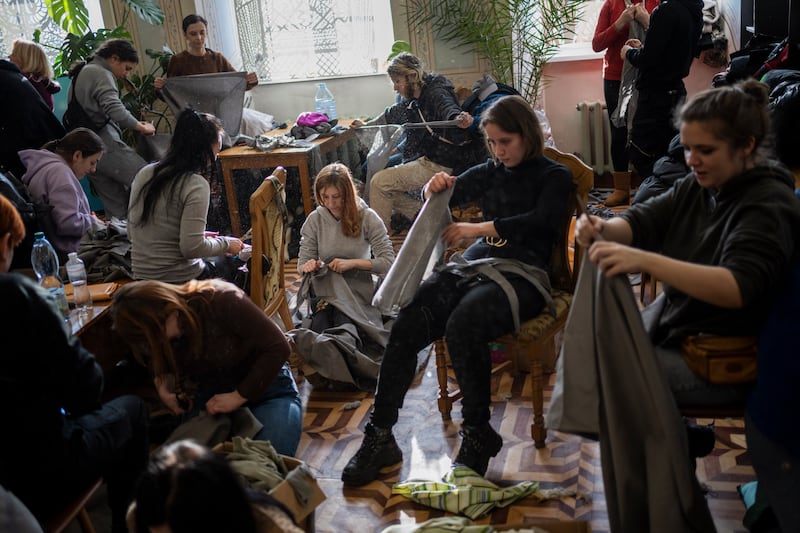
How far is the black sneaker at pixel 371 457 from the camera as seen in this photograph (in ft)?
9.55

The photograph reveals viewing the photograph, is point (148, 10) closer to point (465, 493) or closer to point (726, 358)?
point (465, 493)

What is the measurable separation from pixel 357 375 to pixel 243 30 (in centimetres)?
465

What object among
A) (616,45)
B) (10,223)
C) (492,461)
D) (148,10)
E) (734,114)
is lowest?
(492,461)

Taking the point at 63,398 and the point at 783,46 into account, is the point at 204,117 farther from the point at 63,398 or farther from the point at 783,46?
the point at 783,46

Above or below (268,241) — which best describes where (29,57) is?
above

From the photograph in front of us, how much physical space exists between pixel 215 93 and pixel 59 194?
91.9 inches

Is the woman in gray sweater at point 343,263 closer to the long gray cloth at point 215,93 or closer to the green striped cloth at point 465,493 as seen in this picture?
the green striped cloth at point 465,493

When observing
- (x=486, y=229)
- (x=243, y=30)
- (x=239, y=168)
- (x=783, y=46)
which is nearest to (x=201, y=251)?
(x=486, y=229)

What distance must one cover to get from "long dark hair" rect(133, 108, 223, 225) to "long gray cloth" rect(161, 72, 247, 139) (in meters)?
2.45

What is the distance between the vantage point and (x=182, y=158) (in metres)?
3.54

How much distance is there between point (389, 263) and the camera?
3.85 meters

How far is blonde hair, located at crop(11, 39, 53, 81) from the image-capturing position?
17.9ft

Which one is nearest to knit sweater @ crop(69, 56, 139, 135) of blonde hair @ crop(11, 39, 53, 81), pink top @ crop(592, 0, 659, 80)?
blonde hair @ crop(11, 39, 53, 81)

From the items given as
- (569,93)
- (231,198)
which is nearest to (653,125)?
(569,93)
